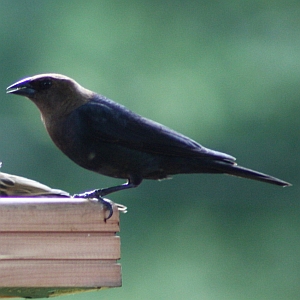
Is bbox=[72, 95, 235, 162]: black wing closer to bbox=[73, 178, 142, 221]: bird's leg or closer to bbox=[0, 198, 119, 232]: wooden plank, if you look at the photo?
bbox=[73, 178, 142, 221]: bird's leg

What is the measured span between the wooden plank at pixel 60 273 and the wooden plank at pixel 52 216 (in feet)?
0.33

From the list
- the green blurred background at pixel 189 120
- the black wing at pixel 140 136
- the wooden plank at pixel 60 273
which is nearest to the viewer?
the wooden plank at pixel 60 273

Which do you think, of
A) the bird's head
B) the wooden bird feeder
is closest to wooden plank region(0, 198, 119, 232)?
the wooden bird feeder

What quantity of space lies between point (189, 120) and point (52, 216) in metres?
5.10

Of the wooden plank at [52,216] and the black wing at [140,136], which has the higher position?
the black wing at [140,136]

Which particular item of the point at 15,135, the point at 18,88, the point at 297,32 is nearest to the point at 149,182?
the point at 15,135

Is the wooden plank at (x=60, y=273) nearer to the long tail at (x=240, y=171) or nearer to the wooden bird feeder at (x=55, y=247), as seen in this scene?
the wooden bird feeder at (x=55, y=247)

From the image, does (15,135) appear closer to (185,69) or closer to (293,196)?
(185,69)

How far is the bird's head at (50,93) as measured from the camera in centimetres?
414

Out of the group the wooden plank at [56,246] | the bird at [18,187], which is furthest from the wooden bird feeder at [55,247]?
the bird at [18,187]

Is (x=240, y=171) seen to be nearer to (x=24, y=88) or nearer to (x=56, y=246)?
(x=24, y=88)

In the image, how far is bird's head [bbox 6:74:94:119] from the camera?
13.6 feet

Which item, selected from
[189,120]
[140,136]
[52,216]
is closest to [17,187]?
[140,136]

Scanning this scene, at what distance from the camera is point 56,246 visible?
319 cm
